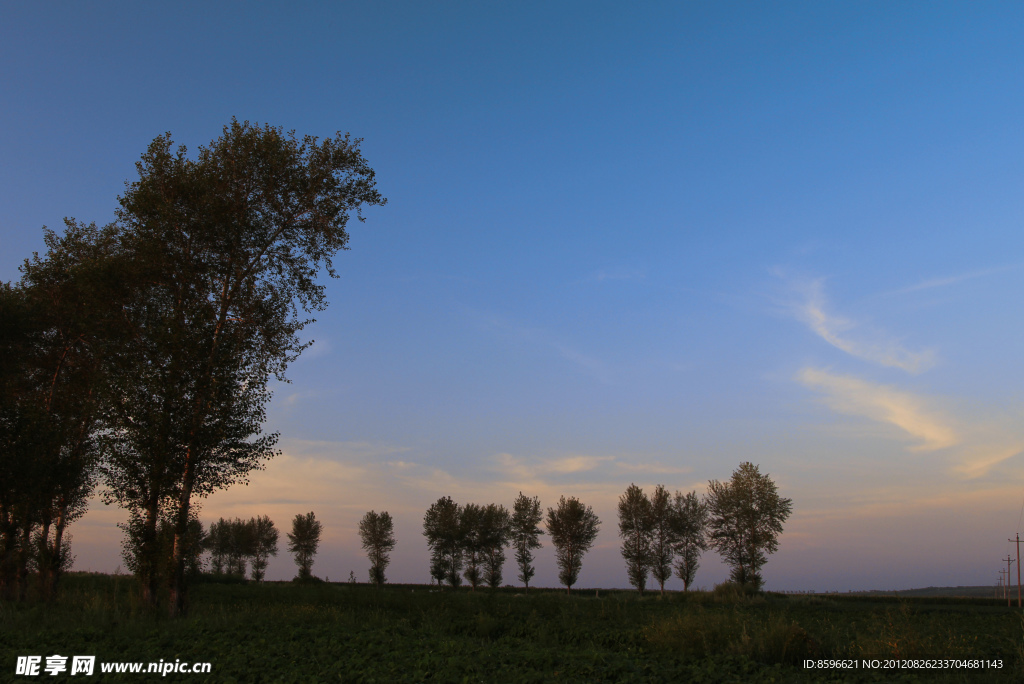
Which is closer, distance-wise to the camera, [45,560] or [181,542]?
[181,542]

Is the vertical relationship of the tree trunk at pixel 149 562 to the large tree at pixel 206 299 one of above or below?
below

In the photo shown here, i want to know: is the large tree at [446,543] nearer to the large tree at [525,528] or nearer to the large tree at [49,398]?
the large tree at [525,528]

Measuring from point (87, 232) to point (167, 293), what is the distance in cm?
1348

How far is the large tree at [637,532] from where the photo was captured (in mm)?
68312

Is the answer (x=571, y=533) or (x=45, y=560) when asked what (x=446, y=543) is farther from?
(x=45, y=560)

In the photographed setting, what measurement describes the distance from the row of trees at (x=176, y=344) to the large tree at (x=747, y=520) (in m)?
55.1

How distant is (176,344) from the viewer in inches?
791

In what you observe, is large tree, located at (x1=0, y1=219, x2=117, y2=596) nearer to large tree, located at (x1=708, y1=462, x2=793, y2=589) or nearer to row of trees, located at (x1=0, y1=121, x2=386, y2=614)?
row of trees, located at (x1=0, y1=121, x2=386, y2=614)

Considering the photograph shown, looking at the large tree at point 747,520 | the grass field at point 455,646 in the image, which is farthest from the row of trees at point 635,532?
the grass field at point 455,646

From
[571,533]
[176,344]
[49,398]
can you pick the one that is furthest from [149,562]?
[571,533]

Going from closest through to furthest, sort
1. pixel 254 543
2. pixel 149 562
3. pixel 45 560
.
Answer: pixel 149 562
pixel 45 560
pixel 254 543

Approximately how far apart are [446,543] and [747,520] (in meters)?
35.1

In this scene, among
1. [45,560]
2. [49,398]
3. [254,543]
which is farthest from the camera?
[254,543]

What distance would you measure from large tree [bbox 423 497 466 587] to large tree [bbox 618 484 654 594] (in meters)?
19.6
